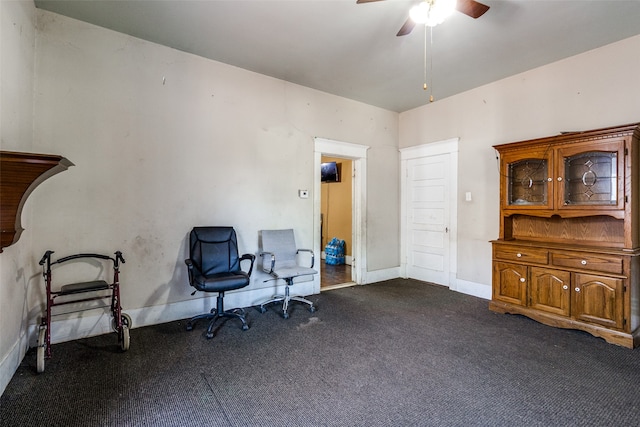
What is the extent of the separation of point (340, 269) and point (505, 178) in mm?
3291

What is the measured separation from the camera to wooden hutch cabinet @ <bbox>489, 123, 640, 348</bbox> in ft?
9.11

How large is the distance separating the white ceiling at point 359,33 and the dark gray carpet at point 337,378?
293cm

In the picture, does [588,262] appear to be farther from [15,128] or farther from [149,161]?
[15,128]

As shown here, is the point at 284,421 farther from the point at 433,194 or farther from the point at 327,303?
the point at 433,194

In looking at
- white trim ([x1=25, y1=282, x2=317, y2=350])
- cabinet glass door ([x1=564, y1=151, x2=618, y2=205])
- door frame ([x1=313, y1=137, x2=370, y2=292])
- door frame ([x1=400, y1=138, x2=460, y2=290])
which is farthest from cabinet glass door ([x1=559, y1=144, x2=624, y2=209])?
white trim ([x1=25, y1=282, x2=317, y2=350])

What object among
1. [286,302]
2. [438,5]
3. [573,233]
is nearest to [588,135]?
[573,233]

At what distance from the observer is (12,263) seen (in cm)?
223

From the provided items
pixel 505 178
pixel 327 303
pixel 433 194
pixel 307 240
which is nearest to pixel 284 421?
pixel 327 303

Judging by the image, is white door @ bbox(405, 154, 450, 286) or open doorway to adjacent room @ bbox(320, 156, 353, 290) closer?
white door @ bbox(405, 154, 450, 286)

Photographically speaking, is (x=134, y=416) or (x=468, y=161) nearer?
(x=134, y=416)

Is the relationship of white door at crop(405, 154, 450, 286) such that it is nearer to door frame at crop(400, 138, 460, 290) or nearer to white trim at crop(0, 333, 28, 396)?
door frame at crop(400, 138, 460, 290)

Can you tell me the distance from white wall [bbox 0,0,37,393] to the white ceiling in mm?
530

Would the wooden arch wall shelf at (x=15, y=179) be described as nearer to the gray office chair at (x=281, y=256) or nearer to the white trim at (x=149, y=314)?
the white trim at (x=149, y=314)

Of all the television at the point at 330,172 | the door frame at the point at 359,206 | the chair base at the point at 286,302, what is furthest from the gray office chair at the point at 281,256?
the television at the point at 330,172
